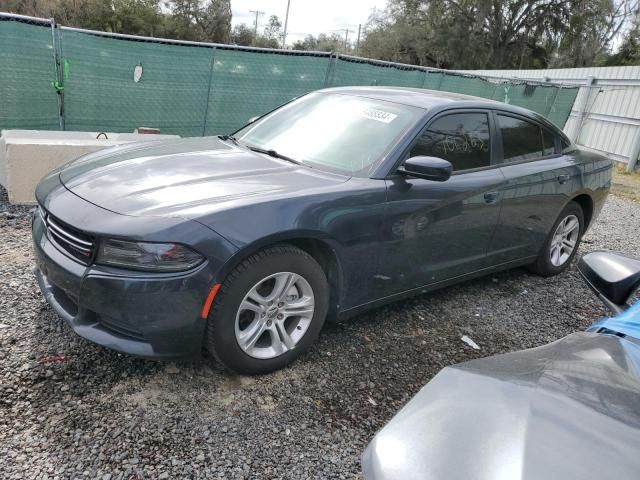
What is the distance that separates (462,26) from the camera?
1578 inches

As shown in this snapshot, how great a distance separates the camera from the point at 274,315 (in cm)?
283

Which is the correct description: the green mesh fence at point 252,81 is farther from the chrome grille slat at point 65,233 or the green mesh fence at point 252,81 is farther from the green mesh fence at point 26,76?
the chrome grille slat at point 65,233

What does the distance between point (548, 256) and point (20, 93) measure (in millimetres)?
6576

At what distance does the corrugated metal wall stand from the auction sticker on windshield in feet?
38.6

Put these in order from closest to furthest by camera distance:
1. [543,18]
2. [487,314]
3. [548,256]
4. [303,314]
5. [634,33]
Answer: [303,314] < [487,314] < [548,256] < [634,33] < [543,18]

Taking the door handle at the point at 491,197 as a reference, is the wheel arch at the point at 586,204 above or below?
below

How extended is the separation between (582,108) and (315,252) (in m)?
14.3

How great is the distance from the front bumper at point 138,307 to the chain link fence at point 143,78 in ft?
17.0

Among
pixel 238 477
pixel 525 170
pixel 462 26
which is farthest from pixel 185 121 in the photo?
pixel 462 26

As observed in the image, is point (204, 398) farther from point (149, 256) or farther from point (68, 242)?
point (68, 242)

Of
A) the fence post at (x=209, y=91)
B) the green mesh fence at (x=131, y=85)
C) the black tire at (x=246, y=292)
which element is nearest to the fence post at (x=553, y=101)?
the fence post at (x=209, y=91)

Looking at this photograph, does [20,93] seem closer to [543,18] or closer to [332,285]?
[332,285]

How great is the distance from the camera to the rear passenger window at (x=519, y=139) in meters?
4.09

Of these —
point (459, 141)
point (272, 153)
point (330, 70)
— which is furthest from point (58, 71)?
point (459, 141)
